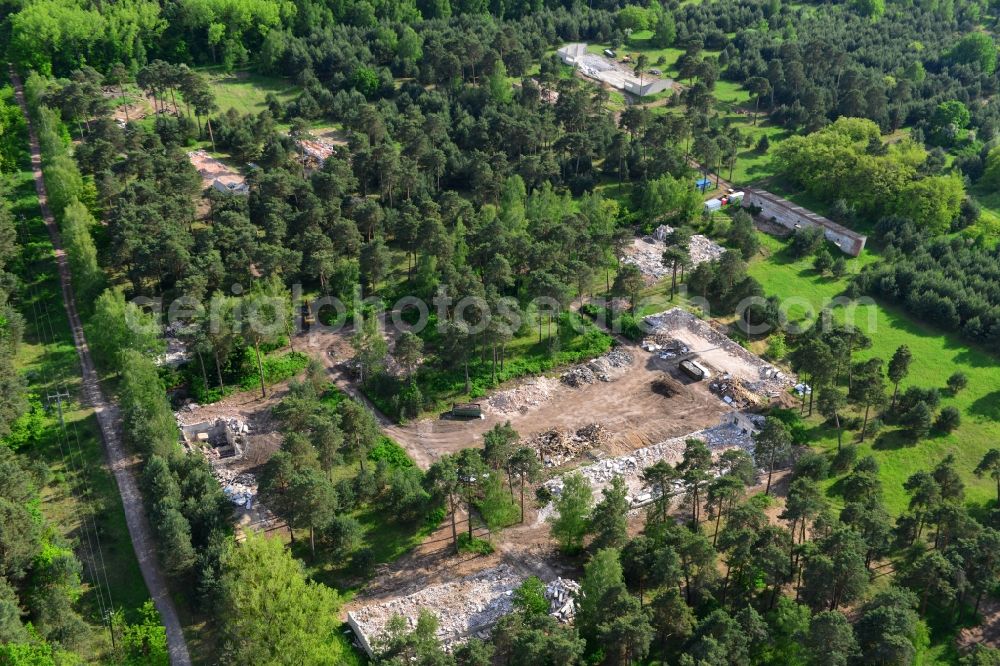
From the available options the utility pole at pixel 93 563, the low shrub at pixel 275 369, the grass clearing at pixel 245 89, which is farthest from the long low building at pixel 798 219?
the utility pole at pixel 93 563

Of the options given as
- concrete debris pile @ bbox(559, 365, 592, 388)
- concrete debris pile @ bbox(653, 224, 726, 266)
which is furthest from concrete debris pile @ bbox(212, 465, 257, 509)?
concrete debris pile @ bbox(653, 224, 726, 266)

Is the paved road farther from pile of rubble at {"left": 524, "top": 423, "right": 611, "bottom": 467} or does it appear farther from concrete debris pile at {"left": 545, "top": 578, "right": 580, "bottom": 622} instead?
pile of rubble at {"left": 524, "top": 423, "right": 611, "bottom": 467}

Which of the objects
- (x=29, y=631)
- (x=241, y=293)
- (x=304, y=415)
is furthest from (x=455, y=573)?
(x=241, y=293)

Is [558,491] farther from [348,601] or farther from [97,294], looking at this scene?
[97,294]

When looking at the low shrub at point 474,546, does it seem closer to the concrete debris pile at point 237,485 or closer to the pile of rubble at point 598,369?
the concrete debris pile at point 237,485

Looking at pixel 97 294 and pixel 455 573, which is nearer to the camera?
pixel 455 573
